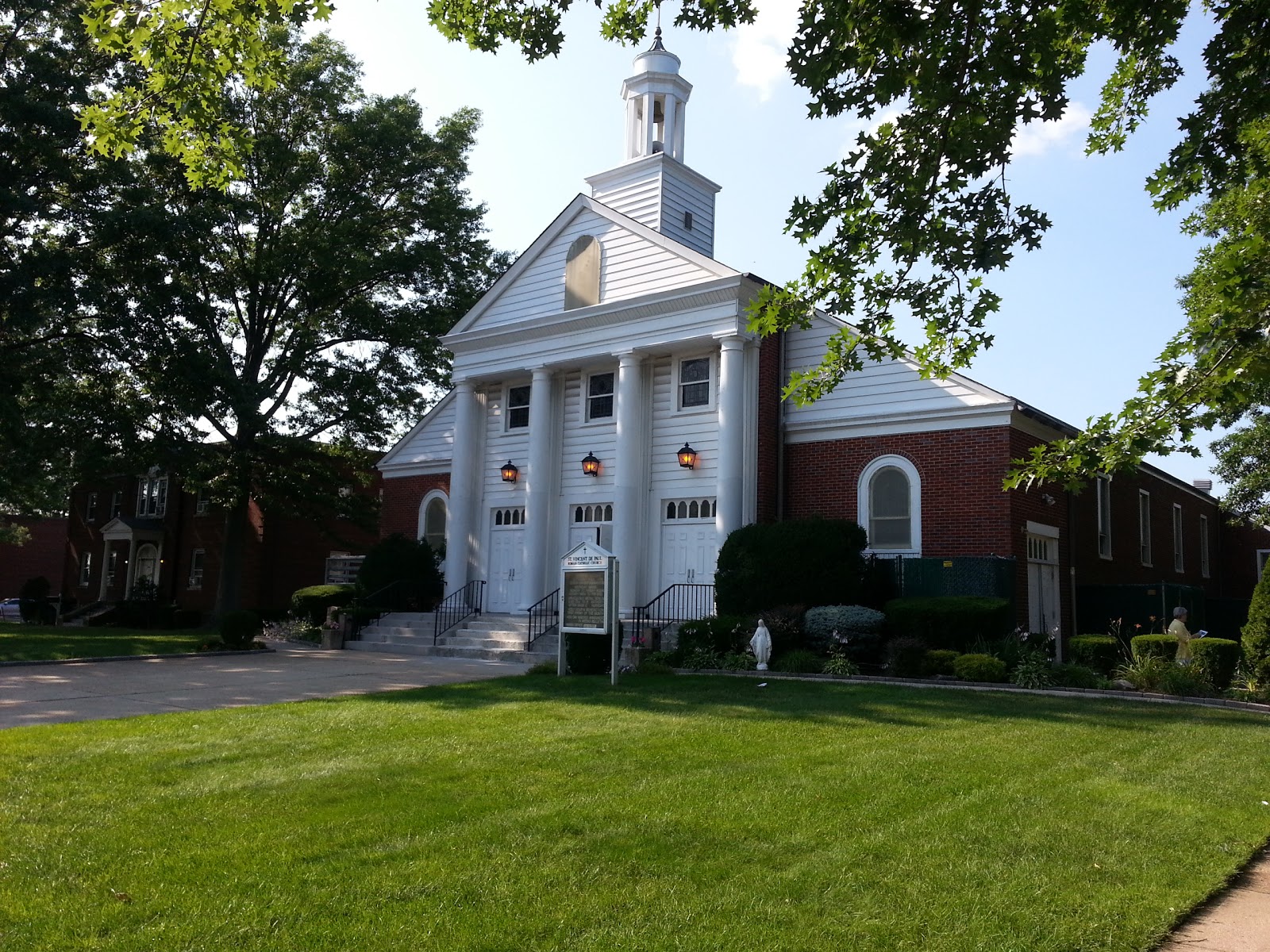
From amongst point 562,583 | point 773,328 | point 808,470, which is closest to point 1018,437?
point 808,470

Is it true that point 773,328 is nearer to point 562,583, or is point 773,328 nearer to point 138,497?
point 562,583

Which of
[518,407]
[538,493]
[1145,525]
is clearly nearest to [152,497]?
[518,407]

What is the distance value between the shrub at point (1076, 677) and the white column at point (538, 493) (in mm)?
11303

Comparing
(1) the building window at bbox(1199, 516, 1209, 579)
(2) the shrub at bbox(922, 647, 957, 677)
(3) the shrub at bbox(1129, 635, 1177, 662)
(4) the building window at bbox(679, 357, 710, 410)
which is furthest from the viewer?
(1) the building window at bbox(1199, 516, 1209, 579)

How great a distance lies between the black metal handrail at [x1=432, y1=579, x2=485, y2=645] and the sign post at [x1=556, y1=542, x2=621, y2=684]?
728 cm

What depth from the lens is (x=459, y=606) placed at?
23422mm

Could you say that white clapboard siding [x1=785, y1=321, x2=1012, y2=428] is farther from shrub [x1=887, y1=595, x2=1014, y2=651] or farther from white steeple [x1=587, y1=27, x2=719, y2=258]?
white steeple [x1=587, y1=27, x2=719, y2=258]

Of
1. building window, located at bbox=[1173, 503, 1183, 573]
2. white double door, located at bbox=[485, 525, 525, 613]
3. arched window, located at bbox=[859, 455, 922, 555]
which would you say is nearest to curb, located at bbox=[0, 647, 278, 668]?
white double door, located at bbox=[485, 525, 525, 613]

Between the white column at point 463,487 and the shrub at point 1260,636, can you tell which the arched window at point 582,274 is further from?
the shrub at point 1260,636

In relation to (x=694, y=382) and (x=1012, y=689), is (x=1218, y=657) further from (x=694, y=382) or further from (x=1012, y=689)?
(x=694, y=382)

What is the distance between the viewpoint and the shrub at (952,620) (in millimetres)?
15797

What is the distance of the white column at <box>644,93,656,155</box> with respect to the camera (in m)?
26.0

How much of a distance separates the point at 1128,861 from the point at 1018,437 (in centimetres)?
1386

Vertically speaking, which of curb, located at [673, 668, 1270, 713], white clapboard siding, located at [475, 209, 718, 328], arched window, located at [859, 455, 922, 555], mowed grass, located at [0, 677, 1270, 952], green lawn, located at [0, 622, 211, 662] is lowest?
mowed grass, located at [0, 677, 1270, 952]
